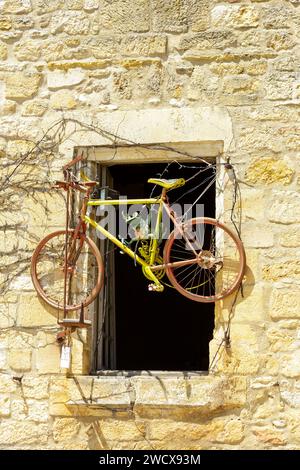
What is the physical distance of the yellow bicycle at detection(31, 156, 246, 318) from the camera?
480cm

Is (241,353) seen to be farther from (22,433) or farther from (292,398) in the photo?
(22,433)

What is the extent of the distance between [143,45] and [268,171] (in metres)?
1.26

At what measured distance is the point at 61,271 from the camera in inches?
200

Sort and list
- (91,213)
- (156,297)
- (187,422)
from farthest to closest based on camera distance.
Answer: (156,297), (91,213), (187,422)

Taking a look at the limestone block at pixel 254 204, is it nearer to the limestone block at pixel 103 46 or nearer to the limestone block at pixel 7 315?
the limestone block at pixel 103 46

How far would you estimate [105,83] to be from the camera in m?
5.18

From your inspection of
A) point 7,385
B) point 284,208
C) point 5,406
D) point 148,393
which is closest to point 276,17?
point 284,208

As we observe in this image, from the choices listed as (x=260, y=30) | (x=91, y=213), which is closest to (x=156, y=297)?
(x=91, y=213)

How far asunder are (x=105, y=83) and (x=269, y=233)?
1576 millimetres

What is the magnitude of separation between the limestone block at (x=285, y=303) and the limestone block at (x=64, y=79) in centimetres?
204

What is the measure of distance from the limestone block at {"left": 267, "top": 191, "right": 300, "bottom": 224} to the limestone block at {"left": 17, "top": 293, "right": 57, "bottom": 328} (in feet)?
5.40

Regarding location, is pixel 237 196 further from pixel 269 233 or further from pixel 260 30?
pixel 260 30

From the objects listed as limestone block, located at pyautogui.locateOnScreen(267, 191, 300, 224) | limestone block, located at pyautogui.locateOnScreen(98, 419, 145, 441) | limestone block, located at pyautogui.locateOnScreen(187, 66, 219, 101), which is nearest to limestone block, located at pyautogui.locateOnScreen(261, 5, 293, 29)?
limestone block, located at pyautogui.locateOnScreen(187, 66, 219, 101)

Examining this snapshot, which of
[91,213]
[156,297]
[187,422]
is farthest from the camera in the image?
[156,297]
